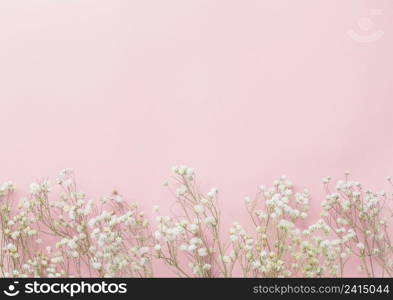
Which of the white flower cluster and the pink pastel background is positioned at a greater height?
the pink pastel background

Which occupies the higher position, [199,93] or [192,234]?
[199,93]

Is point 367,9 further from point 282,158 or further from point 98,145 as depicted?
point 98,145

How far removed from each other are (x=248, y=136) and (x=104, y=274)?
884 millimetres

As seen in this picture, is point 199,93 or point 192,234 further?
point 199,93

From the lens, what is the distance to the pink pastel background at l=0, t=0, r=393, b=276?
3020 mm

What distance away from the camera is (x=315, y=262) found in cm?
278

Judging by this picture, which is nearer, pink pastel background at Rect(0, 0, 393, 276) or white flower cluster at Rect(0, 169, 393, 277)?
white flower cluster at Rect(0, 169, 393, 277)

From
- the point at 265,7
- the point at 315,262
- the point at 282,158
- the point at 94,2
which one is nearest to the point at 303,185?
the point at 282,158

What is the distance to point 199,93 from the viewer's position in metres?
3.09

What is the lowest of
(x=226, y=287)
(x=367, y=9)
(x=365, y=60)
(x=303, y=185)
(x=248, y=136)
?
(x=226, y=287)

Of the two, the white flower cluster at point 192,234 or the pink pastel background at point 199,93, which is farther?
the pink pastel background at point 199,93

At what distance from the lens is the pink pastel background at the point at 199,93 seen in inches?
119

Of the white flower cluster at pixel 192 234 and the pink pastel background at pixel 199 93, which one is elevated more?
the pink pastel background at pixel 199 93

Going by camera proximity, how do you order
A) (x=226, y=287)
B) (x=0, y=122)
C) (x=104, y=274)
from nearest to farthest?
(x=226, y=287) → (x=104, y=274) → (x=0, y=122)
